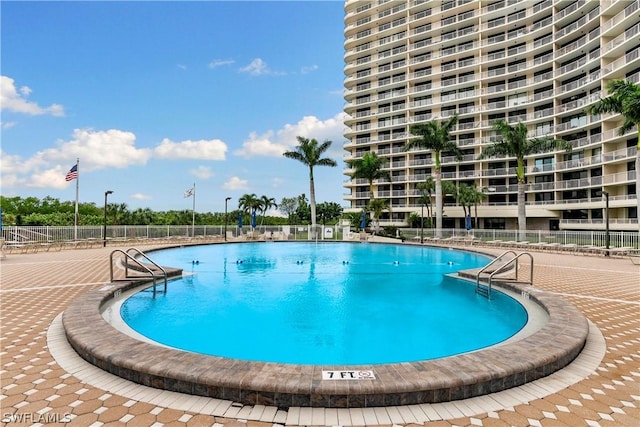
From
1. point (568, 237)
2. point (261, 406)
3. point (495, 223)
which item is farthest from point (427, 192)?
point (261, 406)

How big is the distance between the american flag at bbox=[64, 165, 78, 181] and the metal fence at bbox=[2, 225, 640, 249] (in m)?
4.14

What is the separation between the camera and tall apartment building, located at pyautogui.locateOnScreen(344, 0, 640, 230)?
32.2m

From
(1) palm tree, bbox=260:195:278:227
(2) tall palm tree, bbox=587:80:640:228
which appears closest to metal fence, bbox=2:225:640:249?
(2) tall palm tree, bbox=587:80:640:228

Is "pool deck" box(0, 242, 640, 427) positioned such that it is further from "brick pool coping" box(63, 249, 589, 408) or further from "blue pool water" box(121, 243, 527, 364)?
"blue pool water" box(121, 243, 527, 364)

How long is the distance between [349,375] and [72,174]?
94.6 feet

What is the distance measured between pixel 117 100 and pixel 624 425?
115 feet

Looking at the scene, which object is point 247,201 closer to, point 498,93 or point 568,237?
point 498,93

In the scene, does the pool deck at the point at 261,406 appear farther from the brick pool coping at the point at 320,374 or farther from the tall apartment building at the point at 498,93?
the tall apartment building at the point at 498,93

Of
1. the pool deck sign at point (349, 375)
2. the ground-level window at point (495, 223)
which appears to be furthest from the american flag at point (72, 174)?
the ground-level window at point (495, 223)

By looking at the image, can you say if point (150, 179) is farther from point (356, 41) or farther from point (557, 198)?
point (557, 198)

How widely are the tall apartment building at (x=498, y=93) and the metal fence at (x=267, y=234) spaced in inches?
547

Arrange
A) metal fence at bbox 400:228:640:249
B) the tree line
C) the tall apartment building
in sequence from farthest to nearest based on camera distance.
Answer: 1. the tree line
2. the tall apartment building
3. metal fence at bbox 400:228:640:249

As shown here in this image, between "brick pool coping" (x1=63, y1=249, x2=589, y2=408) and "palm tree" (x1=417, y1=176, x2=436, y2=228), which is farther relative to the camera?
"palm tree" (x1=417, y1=176, x2=436, y2=228)

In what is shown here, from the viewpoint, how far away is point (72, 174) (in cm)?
2480
